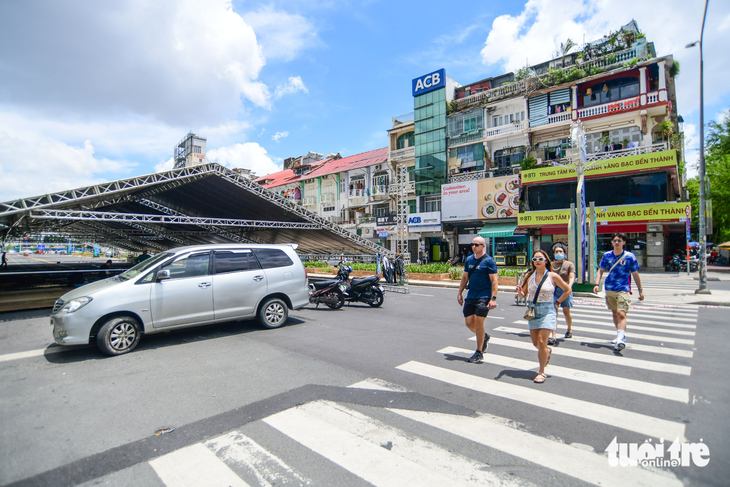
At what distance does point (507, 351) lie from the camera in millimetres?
6262

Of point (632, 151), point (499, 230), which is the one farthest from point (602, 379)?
point (499, 230)

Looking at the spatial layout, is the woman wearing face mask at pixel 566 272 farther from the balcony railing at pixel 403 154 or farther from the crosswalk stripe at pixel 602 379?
the balcony railing at pixel 403 154

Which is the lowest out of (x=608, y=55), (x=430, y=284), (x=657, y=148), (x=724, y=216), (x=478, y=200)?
(x=430, y=284)

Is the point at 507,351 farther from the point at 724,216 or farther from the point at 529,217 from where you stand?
the point at 724,216

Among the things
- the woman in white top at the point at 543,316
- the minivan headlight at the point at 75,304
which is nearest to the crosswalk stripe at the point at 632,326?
the woman in white top at the point at 543,316

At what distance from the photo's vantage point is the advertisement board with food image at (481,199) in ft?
96.8

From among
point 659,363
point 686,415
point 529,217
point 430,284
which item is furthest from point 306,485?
point 529,217

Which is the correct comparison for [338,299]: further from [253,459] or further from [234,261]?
[253,459]

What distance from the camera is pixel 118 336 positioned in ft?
20.1

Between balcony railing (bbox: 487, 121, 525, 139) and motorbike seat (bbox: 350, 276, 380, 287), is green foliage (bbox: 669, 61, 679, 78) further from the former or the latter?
motorbike seat (bbox: 350, 276, 380, 287)

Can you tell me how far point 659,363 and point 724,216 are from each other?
34.4 meters

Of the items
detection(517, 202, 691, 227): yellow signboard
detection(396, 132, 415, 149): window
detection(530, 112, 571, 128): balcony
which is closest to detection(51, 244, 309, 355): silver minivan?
detection(517, 202, 691, 227): yellow signboard

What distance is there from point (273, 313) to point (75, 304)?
3.38 meters

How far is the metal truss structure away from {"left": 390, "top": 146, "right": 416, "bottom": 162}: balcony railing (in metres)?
17.3
